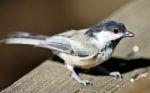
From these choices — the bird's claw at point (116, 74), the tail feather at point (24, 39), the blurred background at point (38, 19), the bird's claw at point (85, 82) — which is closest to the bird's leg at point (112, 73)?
the bird's claw at point (116, 74)

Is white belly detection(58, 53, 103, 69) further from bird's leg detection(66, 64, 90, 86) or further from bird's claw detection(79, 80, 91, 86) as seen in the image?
bird's claw detection(79, 80, 91, 86)

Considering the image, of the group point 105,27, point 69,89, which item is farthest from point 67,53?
point 69,89

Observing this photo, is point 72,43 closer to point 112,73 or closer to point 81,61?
point 81,61

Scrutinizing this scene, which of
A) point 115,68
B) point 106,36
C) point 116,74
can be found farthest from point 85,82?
point 106,36

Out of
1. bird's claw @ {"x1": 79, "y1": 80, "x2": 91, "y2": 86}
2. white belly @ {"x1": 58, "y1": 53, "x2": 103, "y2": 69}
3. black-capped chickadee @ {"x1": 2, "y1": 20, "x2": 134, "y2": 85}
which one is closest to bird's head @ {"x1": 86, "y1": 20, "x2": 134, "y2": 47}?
black-capped chickadee @ {"x1": 2, "y1": 20, "x2": 134, "y2": 85}

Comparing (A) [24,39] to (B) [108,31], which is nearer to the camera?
(B) [108,31]

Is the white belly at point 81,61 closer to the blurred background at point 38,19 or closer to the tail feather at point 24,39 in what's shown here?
the tail feather at point 24,39

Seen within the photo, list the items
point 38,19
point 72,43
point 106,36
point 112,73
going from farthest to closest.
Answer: point 38,19
point 72,43
point 106,36
point 112,73
